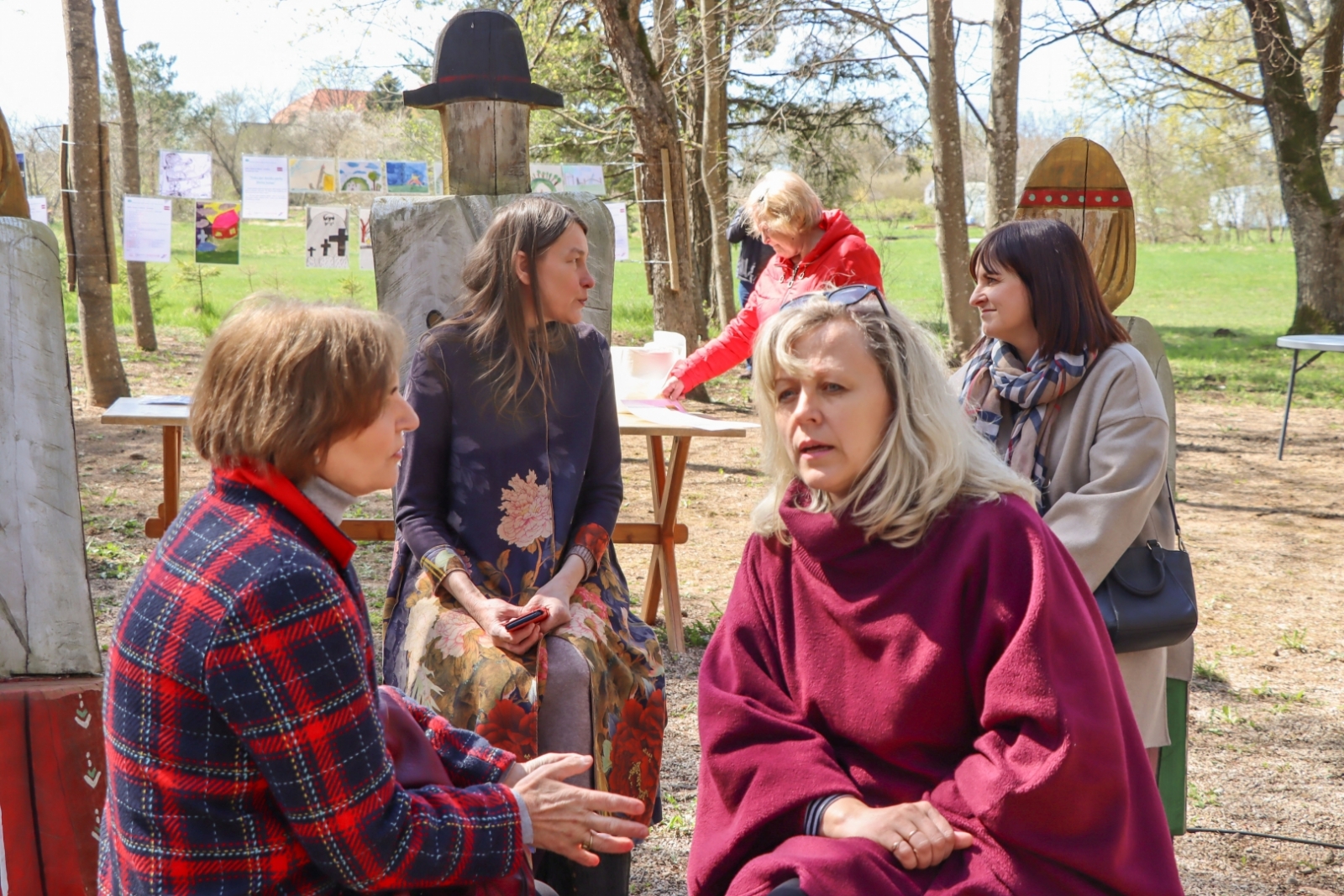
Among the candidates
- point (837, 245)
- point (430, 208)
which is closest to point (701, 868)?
point (430, 208)

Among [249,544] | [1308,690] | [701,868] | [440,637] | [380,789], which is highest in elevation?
[249,544]

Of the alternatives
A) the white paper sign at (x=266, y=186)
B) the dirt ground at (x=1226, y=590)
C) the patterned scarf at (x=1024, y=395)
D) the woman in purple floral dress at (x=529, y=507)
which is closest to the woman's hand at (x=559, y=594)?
the woman in purple floral dress at (x=529, y=507)

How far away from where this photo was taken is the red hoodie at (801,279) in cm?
421

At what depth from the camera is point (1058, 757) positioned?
4.95 ft

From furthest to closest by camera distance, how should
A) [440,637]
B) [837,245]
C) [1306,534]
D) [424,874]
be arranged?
[1306,534]
[837,245]
[440,637]
[424,874]

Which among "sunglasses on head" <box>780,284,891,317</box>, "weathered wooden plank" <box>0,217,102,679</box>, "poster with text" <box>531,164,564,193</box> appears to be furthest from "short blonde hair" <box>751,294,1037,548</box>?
"poster with text" <box>531,164,564,193</box>

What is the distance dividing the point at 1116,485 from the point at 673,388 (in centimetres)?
206

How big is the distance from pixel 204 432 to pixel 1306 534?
630 centimetres

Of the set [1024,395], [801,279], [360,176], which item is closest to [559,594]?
[1024,395]

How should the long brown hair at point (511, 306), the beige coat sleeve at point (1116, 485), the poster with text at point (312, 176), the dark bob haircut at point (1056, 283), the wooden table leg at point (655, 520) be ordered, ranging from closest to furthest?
the beige coat sleeve at point (1116, 485) → the dark bob haircut at point (1056, 283) → the long brown hair at point (511, 306) → the wooden table leg at point (655, 520) → the poster with text at point (312, 176)

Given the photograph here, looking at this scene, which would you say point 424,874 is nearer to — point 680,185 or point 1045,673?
point 1045,673

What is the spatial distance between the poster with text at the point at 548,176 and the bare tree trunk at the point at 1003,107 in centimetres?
343

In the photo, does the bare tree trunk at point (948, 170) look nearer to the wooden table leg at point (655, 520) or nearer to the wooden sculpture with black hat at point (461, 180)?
the wooden table leg at point (655, 520)

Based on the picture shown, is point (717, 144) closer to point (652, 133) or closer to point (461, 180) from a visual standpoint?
point (652, 133)
